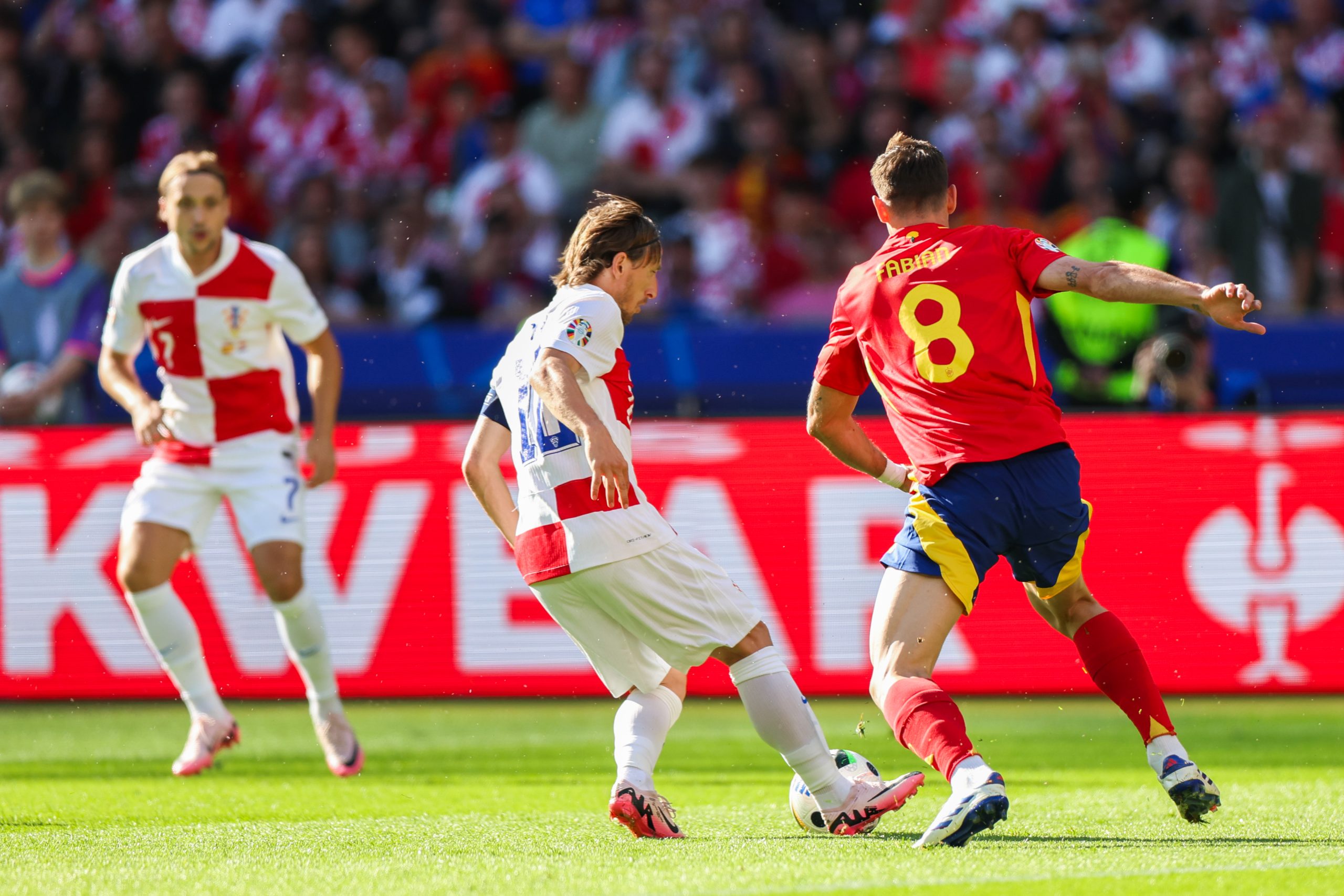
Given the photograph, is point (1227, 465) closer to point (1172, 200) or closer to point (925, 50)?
point (1172, 200)

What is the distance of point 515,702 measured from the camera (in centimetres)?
778

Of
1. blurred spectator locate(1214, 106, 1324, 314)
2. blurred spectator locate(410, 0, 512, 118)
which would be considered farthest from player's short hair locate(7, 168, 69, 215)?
blurred spectator locate(1214, 106, 1324, 314)

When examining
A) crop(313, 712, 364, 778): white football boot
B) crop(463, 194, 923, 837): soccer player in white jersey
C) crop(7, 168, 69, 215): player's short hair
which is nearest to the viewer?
crop(463, 194, 923, 837): soccer player in white jersey

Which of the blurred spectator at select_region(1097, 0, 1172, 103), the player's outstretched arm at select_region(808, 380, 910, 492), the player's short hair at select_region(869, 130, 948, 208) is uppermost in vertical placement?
the blurred spectator at select_region(1097, 0, 1172, 103)

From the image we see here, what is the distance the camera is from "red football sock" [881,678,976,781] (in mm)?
4180

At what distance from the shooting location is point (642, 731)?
4723 millimetres

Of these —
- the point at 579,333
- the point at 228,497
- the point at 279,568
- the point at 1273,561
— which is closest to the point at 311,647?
the point at 279,568

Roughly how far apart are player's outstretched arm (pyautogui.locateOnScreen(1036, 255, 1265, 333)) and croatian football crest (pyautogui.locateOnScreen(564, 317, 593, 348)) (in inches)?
48.8

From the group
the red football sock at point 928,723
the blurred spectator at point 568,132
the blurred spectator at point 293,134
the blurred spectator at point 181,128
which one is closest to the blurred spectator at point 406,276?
the blurred spectator at point 293,134

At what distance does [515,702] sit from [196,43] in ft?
25.5

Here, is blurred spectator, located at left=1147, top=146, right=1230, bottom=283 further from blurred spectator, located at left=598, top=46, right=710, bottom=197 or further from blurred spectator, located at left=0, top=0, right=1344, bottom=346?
blurred spectator, located at left=598, top=46, right=710, bottom=197

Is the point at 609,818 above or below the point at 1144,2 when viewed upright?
below

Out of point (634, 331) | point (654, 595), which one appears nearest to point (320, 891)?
point (654, 595)

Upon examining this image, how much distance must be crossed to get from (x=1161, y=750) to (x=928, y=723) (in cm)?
84
